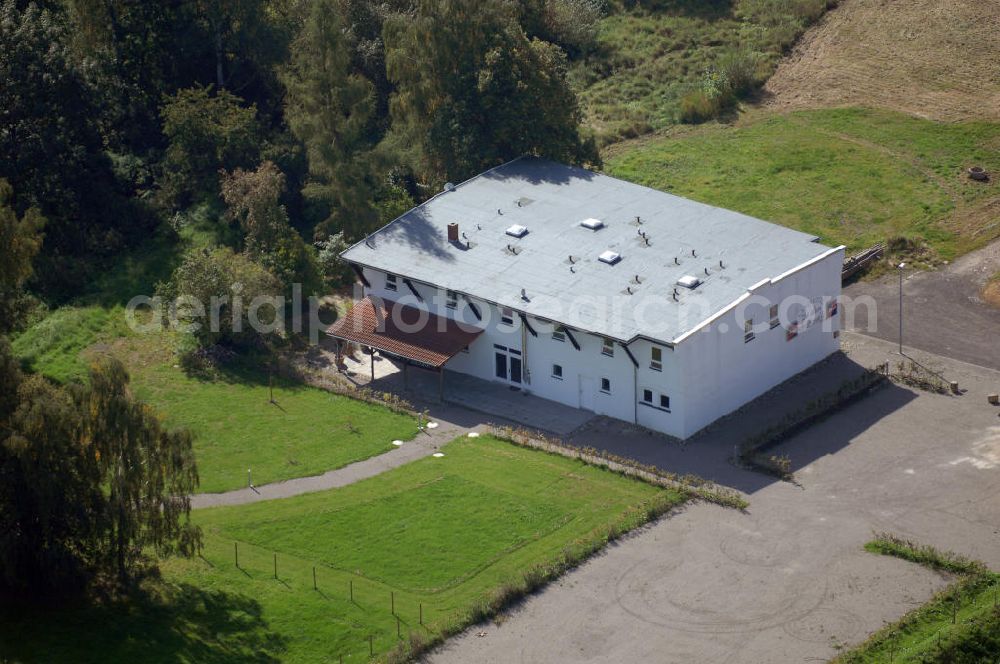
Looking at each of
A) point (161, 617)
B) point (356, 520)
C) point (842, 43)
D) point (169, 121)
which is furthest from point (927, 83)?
point (161, 617)

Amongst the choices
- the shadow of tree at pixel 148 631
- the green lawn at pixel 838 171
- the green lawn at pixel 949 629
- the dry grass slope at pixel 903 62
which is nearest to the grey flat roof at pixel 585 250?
the green lawn at pixel 838 171

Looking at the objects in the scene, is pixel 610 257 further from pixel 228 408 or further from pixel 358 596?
pixel 358 596

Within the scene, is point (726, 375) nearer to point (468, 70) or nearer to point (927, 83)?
point (468, 70)

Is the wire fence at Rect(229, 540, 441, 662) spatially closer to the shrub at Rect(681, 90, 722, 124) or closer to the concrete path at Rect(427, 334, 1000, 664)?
the concrete path at Rect(427, 334, 1000, 664)

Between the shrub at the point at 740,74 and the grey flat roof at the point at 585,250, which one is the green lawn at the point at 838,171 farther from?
the grey flat roof at the point at 585,250

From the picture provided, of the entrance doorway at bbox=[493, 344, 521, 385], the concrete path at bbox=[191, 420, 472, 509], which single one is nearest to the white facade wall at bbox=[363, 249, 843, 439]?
the entrance doorway at bbox=[493, 344, 521, 385]

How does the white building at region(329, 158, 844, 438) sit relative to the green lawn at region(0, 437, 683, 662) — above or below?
above
